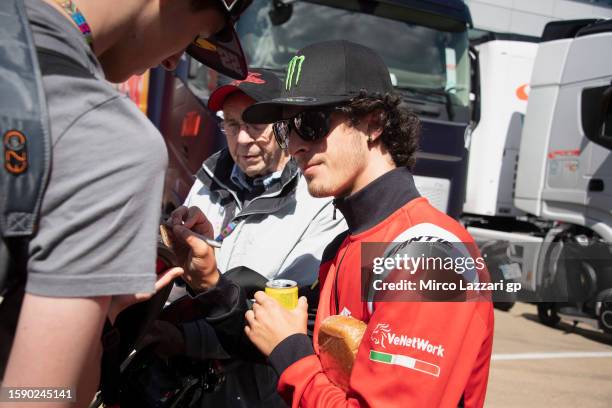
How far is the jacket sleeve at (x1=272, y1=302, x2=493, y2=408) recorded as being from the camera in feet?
4.35

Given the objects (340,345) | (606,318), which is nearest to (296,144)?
(340,345)

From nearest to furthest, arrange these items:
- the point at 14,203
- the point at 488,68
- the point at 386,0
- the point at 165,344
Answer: the point at 14,203, the point at 165,344, the point at 386,0, the point at 488,68

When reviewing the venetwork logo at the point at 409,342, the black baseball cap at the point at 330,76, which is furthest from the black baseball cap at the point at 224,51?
the venetwork logo at the point at 409,342

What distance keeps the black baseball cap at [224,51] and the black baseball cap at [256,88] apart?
1.00 meters

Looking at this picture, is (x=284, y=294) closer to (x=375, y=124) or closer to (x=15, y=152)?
(x=375, y=124)

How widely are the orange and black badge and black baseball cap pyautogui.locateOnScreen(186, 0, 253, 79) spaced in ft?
2.06

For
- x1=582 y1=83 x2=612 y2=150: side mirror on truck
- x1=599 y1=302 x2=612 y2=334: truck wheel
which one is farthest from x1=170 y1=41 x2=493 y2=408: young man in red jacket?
x1=599 y1=302 x2=612 y2=334: truck wheel

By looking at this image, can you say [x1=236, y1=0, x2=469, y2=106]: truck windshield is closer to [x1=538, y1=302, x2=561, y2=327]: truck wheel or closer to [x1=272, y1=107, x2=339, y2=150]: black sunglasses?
[x1=538, y1=302, x2=561, y2=327]: truck wheel

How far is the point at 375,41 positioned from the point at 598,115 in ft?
8.48

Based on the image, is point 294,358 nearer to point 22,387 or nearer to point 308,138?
point 308,138

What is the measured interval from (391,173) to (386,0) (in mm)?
4094

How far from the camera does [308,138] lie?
6.18 feet

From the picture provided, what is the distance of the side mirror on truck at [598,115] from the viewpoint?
240 inches

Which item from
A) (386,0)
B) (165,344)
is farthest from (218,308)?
(386,0)
